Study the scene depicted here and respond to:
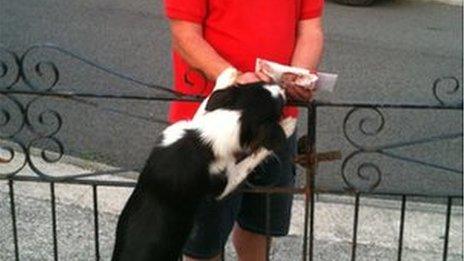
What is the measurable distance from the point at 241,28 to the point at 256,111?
1.49ft

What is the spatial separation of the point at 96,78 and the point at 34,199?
272 cm

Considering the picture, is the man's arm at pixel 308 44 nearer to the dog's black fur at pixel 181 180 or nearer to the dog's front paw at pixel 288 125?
the dog's front paw at pixel 288 125

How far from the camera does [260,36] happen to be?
2510mm

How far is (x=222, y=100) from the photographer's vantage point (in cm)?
222

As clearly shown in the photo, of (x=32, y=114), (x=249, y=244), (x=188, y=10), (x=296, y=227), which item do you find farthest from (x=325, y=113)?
(x=188, y=10)

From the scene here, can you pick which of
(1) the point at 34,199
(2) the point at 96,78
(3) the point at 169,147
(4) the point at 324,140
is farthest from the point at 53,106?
(3) the point at 169,147

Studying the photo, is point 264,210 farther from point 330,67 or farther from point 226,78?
point 330,67

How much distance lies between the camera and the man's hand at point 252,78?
89.8 inches

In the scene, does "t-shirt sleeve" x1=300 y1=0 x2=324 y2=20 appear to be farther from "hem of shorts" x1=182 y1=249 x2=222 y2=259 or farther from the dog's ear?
"hem of shorts" x1=182 y1=249 x2=222 y2=259

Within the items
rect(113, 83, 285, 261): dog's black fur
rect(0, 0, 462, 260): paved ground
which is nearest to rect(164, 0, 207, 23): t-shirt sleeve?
rect(113, 83, 285, 261): dog's black fur

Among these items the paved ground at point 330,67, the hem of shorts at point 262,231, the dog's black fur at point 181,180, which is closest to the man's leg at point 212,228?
the hem of shorts at point 262,231

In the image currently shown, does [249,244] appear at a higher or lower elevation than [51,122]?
higher

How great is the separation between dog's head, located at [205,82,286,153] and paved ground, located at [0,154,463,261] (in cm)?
178

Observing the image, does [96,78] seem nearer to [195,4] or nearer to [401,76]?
[401,76]
